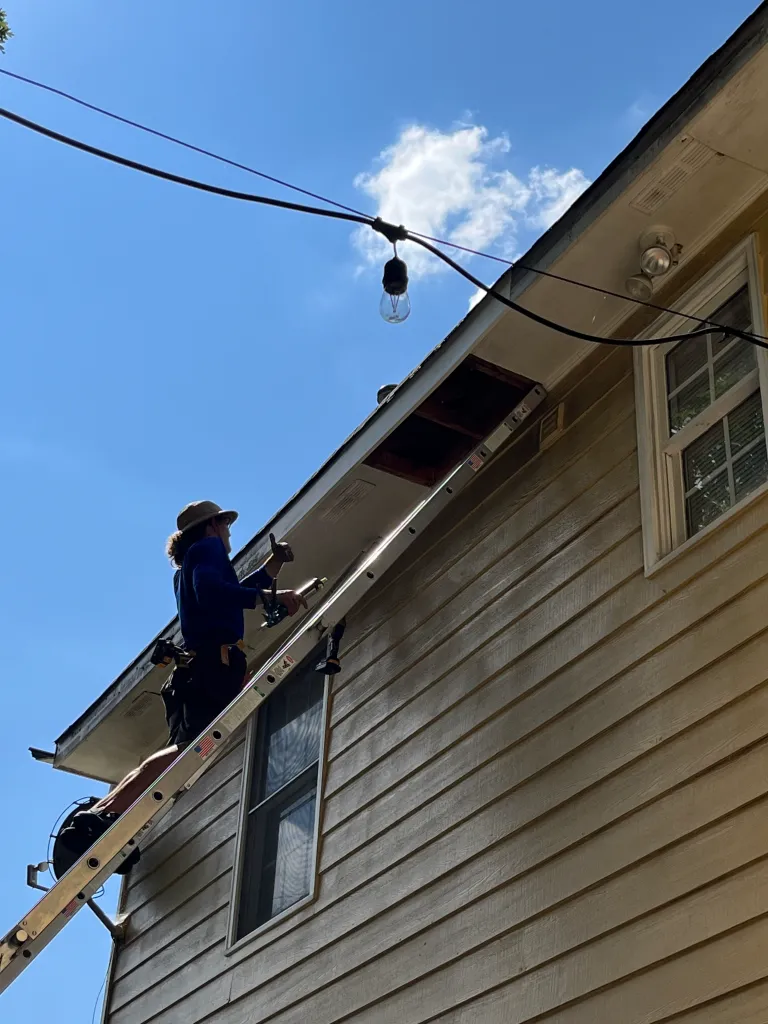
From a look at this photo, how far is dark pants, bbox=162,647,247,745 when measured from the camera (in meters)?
5.97

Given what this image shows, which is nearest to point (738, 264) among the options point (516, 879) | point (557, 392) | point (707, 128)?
point (707, 128)

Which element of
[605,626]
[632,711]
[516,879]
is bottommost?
[516,879]

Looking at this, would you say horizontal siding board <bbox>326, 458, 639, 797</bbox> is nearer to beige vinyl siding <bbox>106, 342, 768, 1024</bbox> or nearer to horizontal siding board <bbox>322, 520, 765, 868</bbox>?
beige vinyl siding <bbox>106, 342, 768, 1024</bbox>

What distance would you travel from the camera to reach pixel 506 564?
5.46 meters

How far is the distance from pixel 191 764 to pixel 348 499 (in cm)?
201

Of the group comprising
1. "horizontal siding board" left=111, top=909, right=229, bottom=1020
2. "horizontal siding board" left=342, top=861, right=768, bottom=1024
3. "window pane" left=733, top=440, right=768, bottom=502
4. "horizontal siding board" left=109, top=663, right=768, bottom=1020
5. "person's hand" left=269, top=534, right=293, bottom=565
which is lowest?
"horizontal siding board" left=342, top=861, right=768, bottom=1024

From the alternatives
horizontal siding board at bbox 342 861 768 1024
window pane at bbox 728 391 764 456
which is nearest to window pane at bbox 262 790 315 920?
horizontal siding board at bbox 342 861 768 1024

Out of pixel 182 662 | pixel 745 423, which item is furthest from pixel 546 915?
pixel 182 662

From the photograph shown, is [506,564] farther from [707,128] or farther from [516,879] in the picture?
[707,128]

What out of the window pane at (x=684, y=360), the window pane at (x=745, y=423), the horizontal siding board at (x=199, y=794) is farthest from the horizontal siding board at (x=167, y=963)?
the window pane at (x=745, y=423)

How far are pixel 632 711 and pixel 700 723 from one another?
353mm

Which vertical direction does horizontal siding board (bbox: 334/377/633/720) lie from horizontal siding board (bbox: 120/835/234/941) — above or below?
above

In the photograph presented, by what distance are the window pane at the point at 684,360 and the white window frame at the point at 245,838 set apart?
2.53 m

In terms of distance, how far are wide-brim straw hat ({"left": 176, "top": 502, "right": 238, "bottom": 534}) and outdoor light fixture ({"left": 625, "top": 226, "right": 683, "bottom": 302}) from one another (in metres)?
2.41
